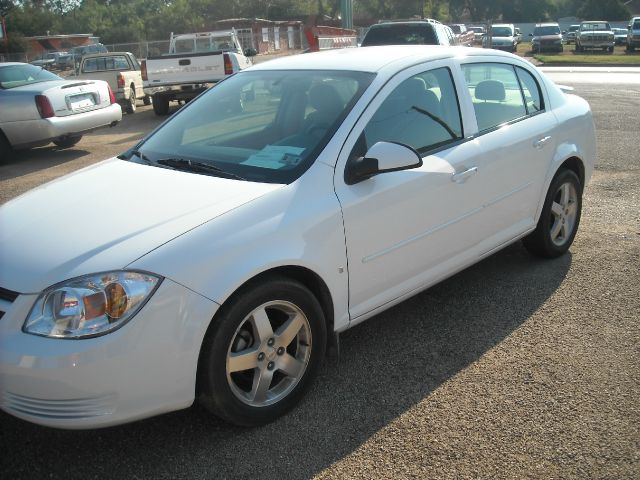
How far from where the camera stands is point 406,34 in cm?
1493

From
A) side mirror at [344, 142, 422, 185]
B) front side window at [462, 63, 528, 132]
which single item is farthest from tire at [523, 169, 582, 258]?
side mirror at [344, 142, 422, 185]

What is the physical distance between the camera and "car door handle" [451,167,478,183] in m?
3.72

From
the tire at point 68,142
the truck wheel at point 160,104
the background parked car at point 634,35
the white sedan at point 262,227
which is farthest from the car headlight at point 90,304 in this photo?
the background parked car at point 634,35

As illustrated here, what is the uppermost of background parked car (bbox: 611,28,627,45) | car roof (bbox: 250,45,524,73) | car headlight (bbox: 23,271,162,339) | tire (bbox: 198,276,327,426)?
car roof (bbox: 250,45,524,73)

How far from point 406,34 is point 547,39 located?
22488mm

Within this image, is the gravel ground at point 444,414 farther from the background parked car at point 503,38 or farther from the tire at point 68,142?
the background parked car at point 503,38

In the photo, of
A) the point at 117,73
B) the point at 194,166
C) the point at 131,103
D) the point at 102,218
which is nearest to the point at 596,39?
the point at 131,103

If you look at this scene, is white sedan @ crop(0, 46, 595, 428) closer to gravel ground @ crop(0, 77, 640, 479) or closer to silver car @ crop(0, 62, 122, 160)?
gravel ground @ crop(0, 77, 640, 479)

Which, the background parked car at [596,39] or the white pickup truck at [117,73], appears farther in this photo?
the background parked car at [596,39]

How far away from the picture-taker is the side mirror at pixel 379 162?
3.15 m

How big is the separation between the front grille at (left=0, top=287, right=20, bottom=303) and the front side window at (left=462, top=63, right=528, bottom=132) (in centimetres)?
287

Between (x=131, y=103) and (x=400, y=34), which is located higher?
(x=400, y=34)

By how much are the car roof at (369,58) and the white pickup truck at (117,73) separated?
13.3m

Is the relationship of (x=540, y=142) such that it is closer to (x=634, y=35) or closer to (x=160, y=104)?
(x=160, y=104)
